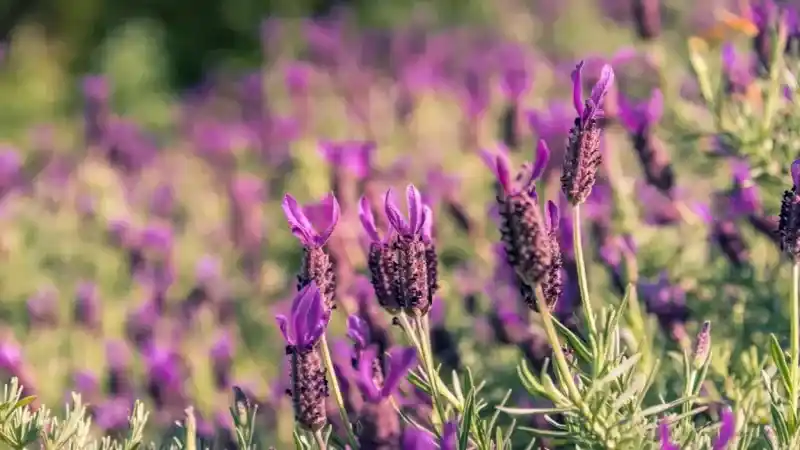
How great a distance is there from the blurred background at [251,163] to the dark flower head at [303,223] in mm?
356

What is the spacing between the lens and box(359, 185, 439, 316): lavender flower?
0.97m

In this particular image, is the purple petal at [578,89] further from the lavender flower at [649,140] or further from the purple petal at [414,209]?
the lavender flower at [649,140]

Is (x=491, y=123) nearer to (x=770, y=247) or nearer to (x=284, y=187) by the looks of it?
(x=284, y=187)

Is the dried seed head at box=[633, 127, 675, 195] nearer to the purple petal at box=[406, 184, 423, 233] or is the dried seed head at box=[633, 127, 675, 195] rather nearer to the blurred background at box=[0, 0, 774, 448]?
the blurred background at box=[0, 0, 774, 448]

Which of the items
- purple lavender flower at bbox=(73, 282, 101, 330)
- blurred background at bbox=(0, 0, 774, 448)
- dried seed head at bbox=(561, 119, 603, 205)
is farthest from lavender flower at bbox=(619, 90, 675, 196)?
purple lavender flower at bbox=(73, 282, 101, 330)

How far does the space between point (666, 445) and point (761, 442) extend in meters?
0.33

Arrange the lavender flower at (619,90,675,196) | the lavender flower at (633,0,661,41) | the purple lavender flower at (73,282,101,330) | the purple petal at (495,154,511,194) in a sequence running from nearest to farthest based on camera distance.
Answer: the purple petal at (495,154,511,194), the lavender flower at (619,90,675,196), the lavender flower at (633,0,661,41), the purple lavender flower at (73,282,101,330)

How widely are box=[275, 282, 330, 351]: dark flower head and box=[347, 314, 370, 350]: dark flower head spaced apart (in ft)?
0.42

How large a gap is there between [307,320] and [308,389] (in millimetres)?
63

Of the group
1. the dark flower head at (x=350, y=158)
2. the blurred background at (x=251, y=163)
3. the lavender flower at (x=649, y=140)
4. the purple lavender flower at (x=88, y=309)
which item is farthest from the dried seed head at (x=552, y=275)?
the purple lavender flower at (x=88, y=309)

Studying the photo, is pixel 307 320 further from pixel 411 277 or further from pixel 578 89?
pixel 578 89

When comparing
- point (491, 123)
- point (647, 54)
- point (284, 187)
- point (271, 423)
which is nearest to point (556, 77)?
point (491, 123)

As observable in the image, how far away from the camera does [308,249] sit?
1001 millimetres

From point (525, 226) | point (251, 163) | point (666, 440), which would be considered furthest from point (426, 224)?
point (251, 163)
